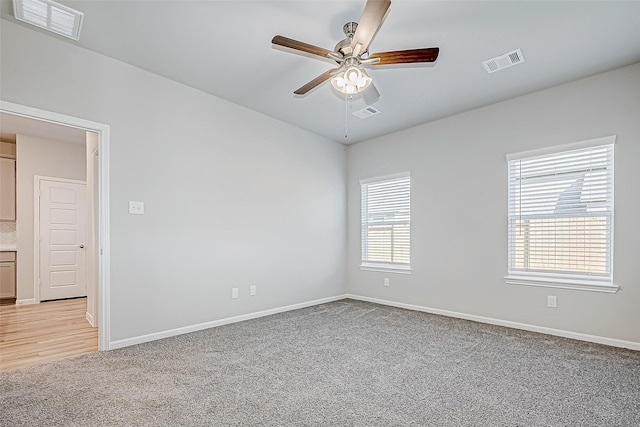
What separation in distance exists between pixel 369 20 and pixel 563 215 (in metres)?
3.11

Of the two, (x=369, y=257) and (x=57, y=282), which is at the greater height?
(x=369, y=257)

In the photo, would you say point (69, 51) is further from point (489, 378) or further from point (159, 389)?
point (489, 378)

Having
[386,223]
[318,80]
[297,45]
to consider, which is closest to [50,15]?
[297,45]

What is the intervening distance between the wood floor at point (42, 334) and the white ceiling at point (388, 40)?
2917 millimetres

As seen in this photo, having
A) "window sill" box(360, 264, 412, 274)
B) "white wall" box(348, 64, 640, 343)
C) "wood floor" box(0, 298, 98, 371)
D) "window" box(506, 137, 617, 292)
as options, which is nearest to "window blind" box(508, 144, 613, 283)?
"window" box(506, 137, 617, 292)

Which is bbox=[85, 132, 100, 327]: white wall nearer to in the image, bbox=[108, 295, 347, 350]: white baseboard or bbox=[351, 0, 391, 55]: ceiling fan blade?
bbox=[108, 295, 347, 350]: white baseboard

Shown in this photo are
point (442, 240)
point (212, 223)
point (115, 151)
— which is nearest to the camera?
point (115, 151)

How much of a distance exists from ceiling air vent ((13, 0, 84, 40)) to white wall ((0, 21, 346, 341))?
0.24m

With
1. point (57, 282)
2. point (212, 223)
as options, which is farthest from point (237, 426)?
point (57, 282)

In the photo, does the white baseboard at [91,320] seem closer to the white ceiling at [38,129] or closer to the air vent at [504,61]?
the white ceiling at [38,129]

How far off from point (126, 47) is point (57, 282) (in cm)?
486

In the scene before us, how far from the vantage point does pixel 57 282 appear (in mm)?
5891

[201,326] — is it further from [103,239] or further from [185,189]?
[185,189]

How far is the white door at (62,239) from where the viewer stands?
5.80 metres
